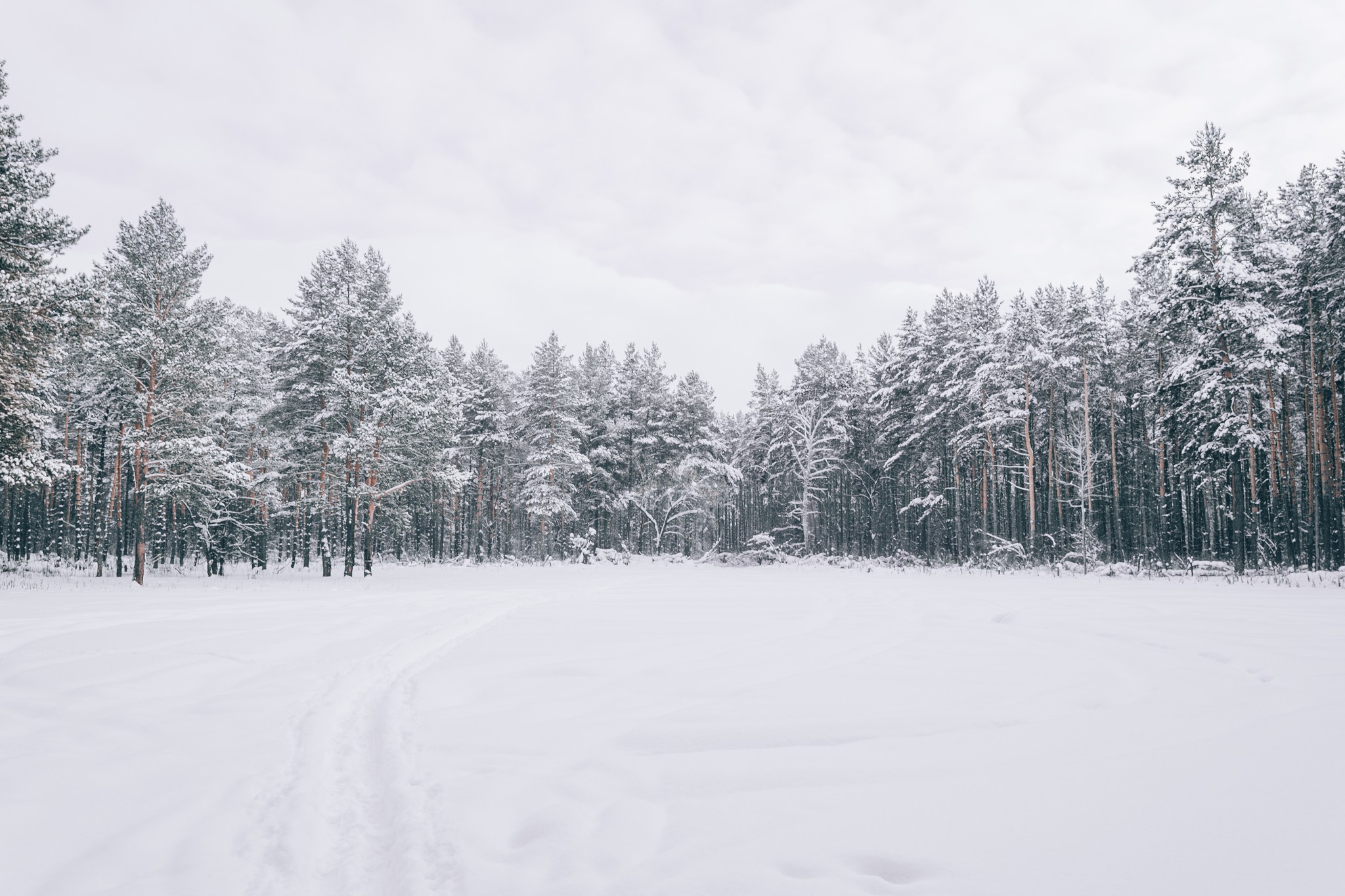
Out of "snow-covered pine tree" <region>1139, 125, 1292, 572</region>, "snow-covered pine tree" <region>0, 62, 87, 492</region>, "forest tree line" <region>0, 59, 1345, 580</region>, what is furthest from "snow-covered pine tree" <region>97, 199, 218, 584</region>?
"snow-covered pine tree" <region>1139, 125, 1292, 572</region>

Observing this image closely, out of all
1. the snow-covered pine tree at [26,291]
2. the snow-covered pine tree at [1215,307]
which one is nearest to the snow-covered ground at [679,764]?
the snow-covered pine tree at [26,291]

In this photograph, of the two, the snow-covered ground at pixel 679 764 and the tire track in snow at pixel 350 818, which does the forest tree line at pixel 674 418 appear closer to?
the snow-covered ground at pixel 679 764

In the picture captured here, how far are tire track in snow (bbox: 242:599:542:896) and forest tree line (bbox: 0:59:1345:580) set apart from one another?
56.8 ft

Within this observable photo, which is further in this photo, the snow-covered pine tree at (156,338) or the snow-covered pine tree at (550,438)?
the snow-covered pine tree at (550,438)

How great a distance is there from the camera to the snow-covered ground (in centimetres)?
233

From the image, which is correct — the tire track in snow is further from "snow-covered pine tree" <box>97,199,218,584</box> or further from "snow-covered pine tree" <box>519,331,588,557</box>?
"snow-covered pine tree" <box>519,331,588,557</box>

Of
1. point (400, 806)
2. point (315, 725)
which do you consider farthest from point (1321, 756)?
point (315, 725)

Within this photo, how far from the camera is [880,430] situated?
38688mm

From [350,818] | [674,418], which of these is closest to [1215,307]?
[350,818]

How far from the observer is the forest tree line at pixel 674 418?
19094 millimetres

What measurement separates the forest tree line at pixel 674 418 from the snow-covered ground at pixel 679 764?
1554 cm

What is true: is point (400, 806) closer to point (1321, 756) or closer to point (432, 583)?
point (1321, 756)

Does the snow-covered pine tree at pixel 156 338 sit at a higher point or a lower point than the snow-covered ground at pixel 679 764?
higher

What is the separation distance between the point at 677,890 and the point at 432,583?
21079mm
